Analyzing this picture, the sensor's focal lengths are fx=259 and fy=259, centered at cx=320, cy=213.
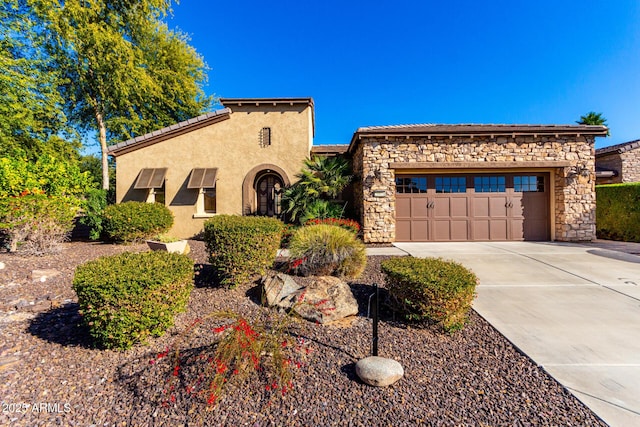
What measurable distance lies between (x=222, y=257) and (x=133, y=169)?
9360mm

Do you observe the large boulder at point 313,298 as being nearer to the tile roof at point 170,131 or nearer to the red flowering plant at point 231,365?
the red flowering plant at point 231,365

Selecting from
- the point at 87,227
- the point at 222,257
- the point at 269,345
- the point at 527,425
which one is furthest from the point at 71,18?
the point at 527,425

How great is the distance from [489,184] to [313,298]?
9.44 m

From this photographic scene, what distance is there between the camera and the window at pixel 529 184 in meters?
10.1

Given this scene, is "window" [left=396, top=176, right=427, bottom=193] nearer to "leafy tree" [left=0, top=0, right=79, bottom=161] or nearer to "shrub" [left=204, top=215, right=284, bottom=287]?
"shrub" [left=204, top=215, right=284, bottom=287]

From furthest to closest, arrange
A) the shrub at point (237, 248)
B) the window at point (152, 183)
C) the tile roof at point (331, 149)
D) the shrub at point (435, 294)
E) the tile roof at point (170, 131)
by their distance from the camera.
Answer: the tile roof at point (331, 149) → the tile roof at point (170, 131) → the window at point (152, 183) → the shrub at point (237, 248) → the shrub at point (435, 294)

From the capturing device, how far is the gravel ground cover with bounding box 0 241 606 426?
7.13 feet

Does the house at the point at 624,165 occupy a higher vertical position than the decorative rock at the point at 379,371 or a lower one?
higher

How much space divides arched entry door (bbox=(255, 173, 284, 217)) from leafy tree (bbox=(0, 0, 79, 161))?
9.17 metres

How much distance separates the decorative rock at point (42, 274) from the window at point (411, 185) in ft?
33.1

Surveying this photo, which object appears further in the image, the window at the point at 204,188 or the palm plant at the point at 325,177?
the window at the point at 204,188

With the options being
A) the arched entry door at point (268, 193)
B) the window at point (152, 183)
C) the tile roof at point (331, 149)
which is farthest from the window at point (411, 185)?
the window at point (152, 183)

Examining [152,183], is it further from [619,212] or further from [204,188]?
[619,212]

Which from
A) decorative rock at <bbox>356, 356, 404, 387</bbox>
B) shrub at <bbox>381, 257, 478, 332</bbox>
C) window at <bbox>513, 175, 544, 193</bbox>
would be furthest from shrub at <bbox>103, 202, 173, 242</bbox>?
window at <bbox>513, 175, 544, 193</bbox>
